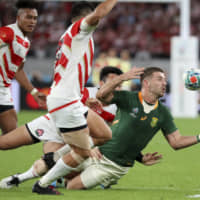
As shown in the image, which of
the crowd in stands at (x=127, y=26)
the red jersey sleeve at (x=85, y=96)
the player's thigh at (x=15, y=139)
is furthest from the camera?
the crowd in stands at (x=127, y=26)

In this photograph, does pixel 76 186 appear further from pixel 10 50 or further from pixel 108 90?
pixel 10 50

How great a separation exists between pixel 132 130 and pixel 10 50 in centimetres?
162

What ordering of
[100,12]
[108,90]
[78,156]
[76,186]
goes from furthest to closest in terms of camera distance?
[76,186] < [108,90] < [78,156] < [100,12]

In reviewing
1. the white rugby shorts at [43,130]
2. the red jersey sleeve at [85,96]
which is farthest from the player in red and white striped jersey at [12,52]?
the red jersey sleeve at [85,96]

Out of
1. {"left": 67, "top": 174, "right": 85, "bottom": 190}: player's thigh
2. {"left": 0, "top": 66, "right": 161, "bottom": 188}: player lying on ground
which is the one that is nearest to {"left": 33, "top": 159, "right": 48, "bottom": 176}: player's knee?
{"left": 0, "top": 66, "right": 161, "bottom": 188}: player lying on ground

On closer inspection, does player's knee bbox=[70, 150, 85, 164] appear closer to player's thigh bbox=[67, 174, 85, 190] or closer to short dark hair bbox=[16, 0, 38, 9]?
player's thigh bbox=[67, 174, 85, 190]

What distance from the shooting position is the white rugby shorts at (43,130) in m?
5.15

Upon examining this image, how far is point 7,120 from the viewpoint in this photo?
5633mm

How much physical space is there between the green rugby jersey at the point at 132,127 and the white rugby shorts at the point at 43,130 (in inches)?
24.3

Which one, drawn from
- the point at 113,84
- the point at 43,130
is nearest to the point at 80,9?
the point at 113,84

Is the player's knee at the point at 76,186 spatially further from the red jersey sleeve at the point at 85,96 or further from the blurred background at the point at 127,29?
the blurred background at the point at 127,29

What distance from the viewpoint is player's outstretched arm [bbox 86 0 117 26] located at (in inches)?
155

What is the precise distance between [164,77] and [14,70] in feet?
5.75

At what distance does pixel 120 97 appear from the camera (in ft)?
16.0
